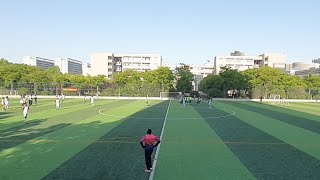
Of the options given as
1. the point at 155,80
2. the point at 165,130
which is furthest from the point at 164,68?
the point at 165,130

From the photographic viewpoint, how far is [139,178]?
11727 mm

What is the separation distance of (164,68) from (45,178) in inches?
3005

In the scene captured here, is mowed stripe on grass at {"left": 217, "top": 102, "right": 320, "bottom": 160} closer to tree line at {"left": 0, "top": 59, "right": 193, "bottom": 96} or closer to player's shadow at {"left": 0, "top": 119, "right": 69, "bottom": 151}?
player's shadow at {"left": 0, "top": 119, "right": 69, "bottom": 151}

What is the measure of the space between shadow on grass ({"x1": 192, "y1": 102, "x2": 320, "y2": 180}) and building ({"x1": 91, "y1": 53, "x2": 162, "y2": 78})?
420ft

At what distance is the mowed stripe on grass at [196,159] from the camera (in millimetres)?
12266

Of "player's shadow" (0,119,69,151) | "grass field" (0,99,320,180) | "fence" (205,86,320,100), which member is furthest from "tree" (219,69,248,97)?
"player's shadow" (0,119,69,151)

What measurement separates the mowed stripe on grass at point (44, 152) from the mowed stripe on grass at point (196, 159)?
4.29 meters

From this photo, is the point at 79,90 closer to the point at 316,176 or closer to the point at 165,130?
the point at 165,130

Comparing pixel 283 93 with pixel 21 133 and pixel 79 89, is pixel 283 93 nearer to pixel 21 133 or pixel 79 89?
pixel 79 89

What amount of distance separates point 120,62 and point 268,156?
461ft

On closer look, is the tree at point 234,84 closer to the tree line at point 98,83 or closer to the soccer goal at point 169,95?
the soccer goal at point 169,95

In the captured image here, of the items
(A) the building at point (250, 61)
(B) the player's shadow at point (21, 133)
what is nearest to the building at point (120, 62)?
(A) the building at point (250, 61)

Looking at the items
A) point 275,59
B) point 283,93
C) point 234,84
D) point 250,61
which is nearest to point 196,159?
point 234,84

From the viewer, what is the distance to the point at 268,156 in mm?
15500
